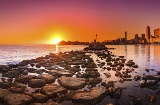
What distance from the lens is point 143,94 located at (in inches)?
773

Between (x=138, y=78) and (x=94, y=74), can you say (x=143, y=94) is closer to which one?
(x=138, y=78)

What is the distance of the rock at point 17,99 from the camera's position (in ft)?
54.6

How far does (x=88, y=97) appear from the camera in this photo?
17.6 m

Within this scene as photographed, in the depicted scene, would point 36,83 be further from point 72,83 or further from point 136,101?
point 136,101

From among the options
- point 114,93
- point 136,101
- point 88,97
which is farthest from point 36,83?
point 136,101

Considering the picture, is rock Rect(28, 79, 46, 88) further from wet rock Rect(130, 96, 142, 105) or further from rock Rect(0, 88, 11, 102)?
wet rock Rect(130, 96, 142, 105)

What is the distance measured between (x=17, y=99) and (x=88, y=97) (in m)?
6.02

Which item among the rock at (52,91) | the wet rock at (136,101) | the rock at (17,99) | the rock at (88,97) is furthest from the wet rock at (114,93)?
the rock at (17,99)

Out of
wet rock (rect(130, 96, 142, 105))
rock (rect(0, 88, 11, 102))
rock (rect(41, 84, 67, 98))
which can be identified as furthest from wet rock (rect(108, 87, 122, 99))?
rock (rect(0, 88, 11, 102))

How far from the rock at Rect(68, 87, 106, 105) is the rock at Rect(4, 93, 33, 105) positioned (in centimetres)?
360

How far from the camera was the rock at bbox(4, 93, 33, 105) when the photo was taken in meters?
16.6

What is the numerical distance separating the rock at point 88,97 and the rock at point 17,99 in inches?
142

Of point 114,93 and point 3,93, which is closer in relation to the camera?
point 3,93

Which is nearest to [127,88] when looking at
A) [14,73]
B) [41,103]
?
[41,103]
